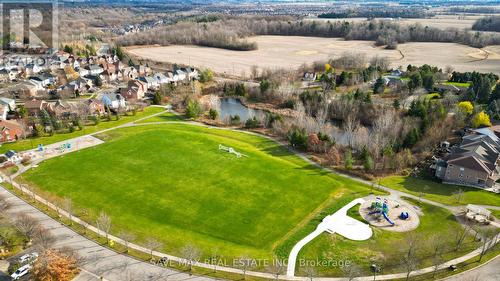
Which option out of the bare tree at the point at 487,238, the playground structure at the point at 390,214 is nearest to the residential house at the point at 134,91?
the playground structure at the point at 390,214

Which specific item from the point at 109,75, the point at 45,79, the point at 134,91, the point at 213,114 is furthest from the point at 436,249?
the point at 45,79

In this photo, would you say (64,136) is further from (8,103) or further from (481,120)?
(481,120)

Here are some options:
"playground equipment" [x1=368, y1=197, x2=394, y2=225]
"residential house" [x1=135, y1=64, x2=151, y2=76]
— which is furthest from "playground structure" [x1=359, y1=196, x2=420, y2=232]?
"residential house" [x1=135, y1=64, x2=151, y2=76]

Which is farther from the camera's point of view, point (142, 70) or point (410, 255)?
point (142, 70)

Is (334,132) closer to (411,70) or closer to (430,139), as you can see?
(430,139)

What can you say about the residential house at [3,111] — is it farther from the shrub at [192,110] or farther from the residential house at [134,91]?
the shrub at [192,110]
